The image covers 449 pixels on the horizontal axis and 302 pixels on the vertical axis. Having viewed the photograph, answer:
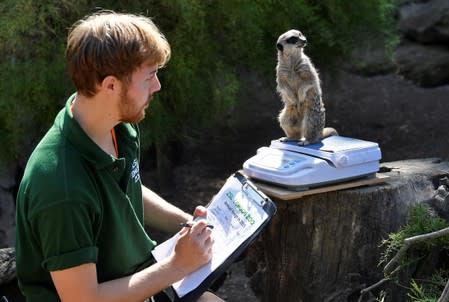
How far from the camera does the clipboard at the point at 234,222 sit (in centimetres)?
265

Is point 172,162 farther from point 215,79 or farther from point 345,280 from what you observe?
point 345,280

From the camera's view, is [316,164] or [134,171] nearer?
[134,171]

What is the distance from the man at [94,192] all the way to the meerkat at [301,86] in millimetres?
1260

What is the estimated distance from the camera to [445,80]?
8.48 metres

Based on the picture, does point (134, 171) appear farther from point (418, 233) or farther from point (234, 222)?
point (418, 233)

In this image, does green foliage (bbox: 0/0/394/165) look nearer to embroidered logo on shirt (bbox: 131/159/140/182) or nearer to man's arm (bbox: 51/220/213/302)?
embroidered logo on shirt (bbox: 131/159/140/182)

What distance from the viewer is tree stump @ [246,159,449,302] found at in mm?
3639

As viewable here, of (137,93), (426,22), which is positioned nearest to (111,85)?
(137,93)

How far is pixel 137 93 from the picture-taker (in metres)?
2.46

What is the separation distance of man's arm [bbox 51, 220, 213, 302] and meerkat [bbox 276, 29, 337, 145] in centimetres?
126

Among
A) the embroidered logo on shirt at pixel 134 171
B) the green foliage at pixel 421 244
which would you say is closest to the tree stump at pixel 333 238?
the green foliage at pixel 421 244

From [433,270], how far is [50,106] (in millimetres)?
3128

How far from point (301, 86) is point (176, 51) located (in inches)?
70.7

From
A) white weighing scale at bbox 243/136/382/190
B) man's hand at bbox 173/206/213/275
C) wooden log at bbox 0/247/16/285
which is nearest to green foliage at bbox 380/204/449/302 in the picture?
white weighing scale at bbox 243/136/382/190
